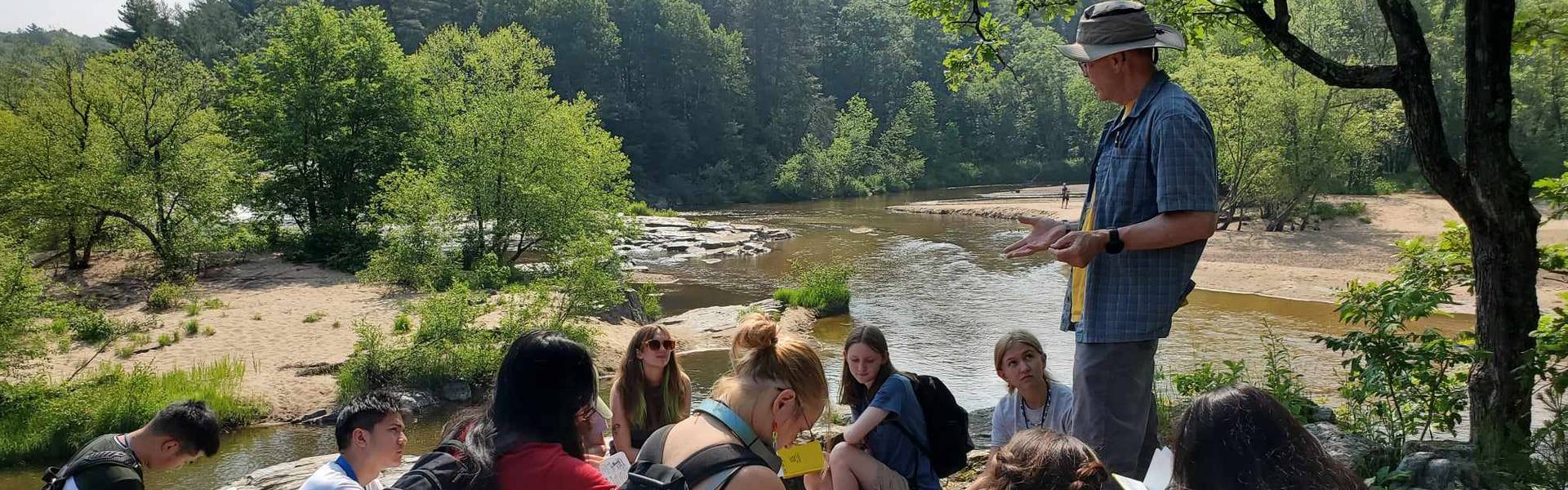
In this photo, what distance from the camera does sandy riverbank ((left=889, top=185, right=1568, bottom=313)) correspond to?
20.0m

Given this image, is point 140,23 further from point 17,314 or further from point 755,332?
point 755,332

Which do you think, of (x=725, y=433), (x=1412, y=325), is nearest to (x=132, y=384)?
(x=725, y=433)

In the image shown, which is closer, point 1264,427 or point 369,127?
point 1264,427

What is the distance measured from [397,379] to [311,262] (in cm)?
1099

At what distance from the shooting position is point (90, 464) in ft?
10.8

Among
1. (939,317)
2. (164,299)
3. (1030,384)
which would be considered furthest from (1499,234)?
(164,299)

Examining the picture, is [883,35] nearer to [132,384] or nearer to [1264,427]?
[132,384]

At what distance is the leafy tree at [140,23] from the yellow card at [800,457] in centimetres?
5947

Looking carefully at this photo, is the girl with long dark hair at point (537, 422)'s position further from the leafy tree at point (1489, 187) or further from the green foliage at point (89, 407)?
the green foliage at point (89, 407)

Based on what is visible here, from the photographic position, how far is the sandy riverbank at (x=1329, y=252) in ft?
65.8

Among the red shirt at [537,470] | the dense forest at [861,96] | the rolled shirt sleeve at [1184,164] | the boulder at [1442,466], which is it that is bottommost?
the boulder at [1442,466]

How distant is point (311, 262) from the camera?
21.8 m

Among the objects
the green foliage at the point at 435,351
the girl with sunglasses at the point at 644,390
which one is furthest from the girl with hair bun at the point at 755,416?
the green foliage at the point at 435,351

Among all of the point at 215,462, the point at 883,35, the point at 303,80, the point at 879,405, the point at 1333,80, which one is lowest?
the point at 215,462
